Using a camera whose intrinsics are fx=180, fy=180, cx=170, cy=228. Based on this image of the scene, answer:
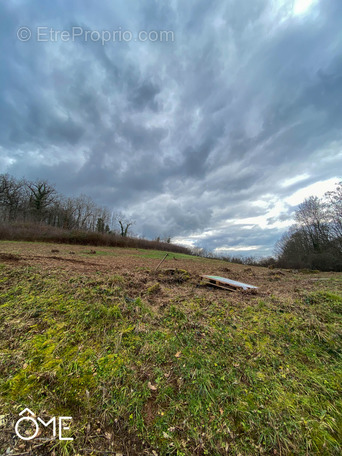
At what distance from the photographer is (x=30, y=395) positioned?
5.81 ft

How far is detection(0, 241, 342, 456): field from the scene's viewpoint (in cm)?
156

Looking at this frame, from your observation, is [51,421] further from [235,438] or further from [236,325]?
[236,325]

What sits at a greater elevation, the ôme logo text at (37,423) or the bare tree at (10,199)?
the bare tree at (10,199)

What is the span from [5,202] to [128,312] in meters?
43.2

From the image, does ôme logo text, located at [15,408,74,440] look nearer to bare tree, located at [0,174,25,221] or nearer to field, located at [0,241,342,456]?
field, located at [0,241,342,456]

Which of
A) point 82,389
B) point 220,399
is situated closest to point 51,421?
point 82,389

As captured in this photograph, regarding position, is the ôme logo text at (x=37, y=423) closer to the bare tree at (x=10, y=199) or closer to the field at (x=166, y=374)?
the field at (x=166, y=374)

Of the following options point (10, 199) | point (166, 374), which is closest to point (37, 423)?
point (166, 374)

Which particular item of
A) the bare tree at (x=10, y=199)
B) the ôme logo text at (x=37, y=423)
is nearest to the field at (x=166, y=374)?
the ôme logo text at (x=37, y=423)

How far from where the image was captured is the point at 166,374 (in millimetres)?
2117

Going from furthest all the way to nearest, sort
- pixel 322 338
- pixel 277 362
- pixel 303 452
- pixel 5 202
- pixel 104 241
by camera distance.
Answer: pixel 5 202 < pixel 104 241 < pixel 322 338 < pixel 277 362 < pixel 303 452

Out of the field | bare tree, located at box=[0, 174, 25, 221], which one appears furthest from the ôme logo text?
bare tree, located at box=[0, 174, 25, 221]

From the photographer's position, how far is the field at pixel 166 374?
1556mm

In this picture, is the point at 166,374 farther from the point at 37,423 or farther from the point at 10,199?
the point at 10,199
